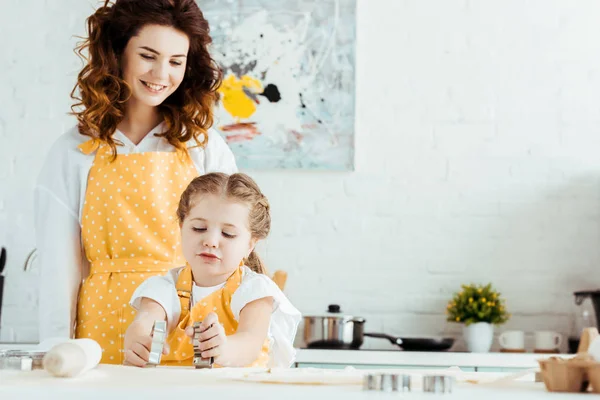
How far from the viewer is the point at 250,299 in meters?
1.67

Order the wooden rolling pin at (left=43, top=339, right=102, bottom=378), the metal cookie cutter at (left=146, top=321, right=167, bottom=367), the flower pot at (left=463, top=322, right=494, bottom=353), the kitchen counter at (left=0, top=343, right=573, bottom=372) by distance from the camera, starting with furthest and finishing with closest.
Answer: the flower pot at (left=463, top=322, right=494, bottom=353) → the kitchen counter at (left=0, top=343, right=573, bottom=372) → the metal cookie cutter at (left=146, top=321, right=167, bottom=367) → the wooden rolling pin at (left=43, top=339, right=102, bottom=378)

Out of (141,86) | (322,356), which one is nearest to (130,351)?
(141,86)

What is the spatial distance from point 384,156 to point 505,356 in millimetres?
1026

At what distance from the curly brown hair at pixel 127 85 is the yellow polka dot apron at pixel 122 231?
60 millimetres

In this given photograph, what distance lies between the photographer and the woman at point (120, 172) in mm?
2053

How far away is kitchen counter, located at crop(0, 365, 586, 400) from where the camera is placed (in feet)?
2.77

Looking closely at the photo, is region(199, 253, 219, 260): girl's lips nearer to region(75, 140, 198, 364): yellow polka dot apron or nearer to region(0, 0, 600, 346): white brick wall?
region(75, 140, 198, 364): yellow polka dot apron

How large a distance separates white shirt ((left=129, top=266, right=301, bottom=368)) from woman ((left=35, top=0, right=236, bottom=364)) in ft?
0.93

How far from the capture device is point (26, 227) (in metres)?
3.84

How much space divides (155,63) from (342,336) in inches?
63.4

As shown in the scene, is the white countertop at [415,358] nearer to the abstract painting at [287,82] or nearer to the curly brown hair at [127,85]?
the abstract painting at [287,82]

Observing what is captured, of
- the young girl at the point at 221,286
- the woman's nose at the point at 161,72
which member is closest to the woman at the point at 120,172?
the woman's nose at the point at 161,72

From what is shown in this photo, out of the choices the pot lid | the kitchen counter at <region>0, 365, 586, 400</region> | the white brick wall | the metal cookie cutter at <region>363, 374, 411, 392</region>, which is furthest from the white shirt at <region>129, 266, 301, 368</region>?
the white brick wall

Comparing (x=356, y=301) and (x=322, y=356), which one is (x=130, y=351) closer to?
(x=322, y=356)
